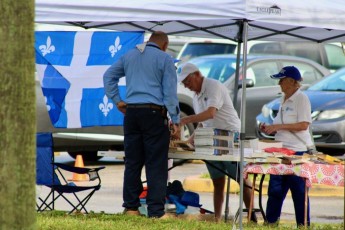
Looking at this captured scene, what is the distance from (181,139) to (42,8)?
209 cm

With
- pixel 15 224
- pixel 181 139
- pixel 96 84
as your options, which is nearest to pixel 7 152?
pixel 15 224

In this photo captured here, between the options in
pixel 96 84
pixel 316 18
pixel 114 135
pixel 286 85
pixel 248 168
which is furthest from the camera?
pixel 114 135

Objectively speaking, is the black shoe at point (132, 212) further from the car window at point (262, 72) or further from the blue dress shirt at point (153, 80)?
the car window at point (262, 72)

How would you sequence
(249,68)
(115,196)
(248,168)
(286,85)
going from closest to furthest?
(248,168) < (286,85) < (115,196) < (249,68)

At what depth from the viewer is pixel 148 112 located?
927cm

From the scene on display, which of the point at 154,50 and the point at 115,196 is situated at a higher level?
the point at 154,50

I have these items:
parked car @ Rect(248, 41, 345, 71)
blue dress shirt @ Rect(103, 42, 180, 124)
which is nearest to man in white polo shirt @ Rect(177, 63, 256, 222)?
blue dress shirt @ Rect(103, 42, 180, 124)

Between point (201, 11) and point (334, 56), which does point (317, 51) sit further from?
point (201, 11)

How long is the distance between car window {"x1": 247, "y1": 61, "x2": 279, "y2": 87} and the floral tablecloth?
8104mm

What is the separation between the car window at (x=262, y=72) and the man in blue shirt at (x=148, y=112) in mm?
7886

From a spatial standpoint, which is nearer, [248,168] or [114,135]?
[248,168]

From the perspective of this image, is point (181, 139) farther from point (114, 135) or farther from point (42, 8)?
point (114, 135)

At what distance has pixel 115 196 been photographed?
13.0 meters

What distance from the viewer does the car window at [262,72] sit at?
57.0 feet
